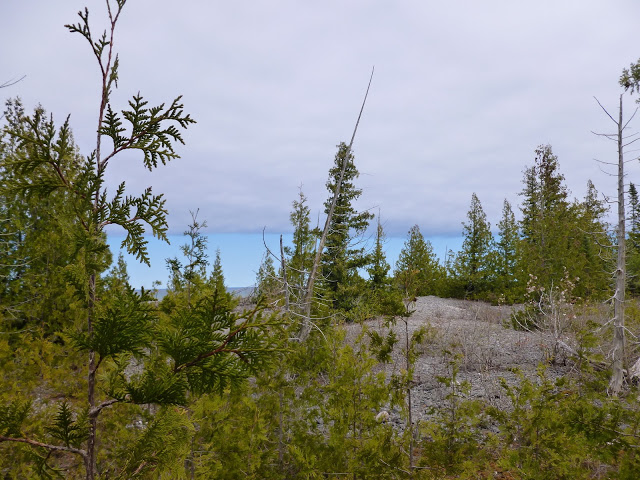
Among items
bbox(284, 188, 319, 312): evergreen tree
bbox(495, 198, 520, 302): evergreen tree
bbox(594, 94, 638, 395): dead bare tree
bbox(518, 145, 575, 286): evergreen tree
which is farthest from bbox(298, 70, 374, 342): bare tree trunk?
bbox(495, 198, 520, 302): evergreen tree

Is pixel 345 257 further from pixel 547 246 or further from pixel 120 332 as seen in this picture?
pixel 120 332

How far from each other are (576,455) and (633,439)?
1.81ft

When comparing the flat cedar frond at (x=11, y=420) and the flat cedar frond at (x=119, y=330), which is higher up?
the flat cedar frond at (x=119, y=330)

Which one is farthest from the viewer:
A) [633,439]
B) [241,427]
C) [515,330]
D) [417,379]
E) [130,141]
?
[515,330]

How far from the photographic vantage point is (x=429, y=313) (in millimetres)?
19203

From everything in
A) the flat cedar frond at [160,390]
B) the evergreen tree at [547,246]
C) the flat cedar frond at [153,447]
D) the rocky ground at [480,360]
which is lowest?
the rocky ground at [480,360]

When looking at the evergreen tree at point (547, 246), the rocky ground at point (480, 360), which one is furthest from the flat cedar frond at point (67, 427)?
the evergreen tree at point (547, 246)

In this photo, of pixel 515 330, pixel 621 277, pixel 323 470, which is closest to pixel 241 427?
pixel 323 470

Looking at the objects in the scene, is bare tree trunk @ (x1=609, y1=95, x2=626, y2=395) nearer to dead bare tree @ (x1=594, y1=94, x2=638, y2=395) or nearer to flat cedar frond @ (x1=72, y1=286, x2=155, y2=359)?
dead bare tree @ (x1=594, y1=94, x2=638, y2=395)

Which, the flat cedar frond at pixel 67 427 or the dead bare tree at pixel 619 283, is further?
the dead bare tree at pixel 619 283

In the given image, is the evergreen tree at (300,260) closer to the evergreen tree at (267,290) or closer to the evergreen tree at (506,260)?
the evergreen tree at (267,290)

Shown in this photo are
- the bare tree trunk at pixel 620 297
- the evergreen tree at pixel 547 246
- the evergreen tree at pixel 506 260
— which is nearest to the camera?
the bare tree trunk at pixel 620 297

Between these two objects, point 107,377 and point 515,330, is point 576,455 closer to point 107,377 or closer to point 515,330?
point 107,377

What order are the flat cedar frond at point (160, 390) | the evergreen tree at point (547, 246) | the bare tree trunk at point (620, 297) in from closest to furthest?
the flat cedar frond at point (160, 390), the bare tree trunk at point (620, 297), the evergreen tree at point (547, 246)
